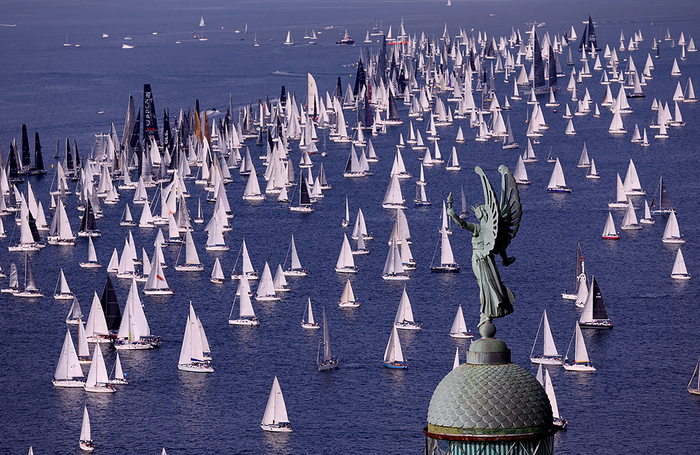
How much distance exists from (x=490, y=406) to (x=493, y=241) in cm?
286

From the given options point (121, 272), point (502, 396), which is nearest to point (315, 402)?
point (121, 272)

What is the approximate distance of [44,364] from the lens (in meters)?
133

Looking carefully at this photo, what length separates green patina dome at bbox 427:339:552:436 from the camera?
57.8 feet

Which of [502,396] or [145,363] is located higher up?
[502,396]

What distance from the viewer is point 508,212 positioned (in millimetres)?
19906

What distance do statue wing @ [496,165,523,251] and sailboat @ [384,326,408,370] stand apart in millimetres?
101552

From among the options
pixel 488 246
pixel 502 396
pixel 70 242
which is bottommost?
pixel 70 242

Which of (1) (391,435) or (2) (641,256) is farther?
(2) (641,256)

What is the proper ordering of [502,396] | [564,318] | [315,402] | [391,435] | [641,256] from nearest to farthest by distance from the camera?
[502,396] < [391,435] < [315,402] < [564,318] < [641,256]

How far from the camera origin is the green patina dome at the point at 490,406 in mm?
17625

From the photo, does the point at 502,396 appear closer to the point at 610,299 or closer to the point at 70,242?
the point at 610,299

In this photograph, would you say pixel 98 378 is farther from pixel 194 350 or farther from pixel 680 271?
pixel 680 271

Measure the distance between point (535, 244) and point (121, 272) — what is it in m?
54.5

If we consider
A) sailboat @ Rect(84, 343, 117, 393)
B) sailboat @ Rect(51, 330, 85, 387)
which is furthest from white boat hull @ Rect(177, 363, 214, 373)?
sailboat @ Rect(51, 330, 85, 387)
